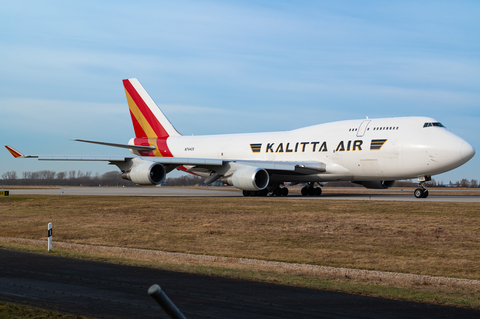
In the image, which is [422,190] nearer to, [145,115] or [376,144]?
[376,144]

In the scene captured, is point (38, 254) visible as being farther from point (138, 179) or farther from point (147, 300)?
point (138, 179)

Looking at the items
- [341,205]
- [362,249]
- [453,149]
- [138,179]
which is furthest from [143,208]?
[453,149]

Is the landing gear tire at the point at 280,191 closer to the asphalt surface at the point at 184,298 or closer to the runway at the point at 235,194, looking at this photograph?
the runway at the point at 235,194

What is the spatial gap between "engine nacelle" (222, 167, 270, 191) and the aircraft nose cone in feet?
39.9

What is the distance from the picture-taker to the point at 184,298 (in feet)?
27.4

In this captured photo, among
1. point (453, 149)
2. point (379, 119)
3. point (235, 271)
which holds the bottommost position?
point (235, 271)

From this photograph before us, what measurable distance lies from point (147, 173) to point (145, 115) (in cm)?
1517

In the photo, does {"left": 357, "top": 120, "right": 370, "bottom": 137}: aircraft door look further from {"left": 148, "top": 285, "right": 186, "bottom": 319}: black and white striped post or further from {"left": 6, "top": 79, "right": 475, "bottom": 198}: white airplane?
{"left": 148, "top": 285, "right": 186, "bottom": 319}: black and white striped post

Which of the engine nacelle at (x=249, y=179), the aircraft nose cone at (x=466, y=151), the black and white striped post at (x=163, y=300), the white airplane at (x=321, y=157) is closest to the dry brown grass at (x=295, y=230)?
the engine nacelle at (x=249, y=179)

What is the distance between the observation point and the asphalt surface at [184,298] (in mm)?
7410

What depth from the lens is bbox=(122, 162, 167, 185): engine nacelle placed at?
3456 centimetres

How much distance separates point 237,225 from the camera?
1997 centimetres

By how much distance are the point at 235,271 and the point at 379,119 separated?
2556 centimetres

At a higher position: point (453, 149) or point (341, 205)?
point (453, 149)
